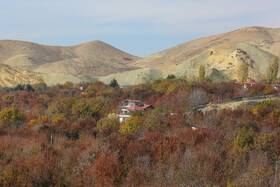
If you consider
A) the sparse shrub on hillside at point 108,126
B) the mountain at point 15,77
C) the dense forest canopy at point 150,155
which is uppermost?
the mountain at point 15,77

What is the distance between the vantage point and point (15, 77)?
128875mm

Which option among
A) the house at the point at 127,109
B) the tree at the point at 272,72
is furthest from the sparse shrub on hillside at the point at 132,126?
the tree at the point at 272,72

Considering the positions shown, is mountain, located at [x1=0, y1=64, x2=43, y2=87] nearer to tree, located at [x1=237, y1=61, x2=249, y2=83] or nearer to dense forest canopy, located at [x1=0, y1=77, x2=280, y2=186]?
tree, located at [x1=237, y1=61, x2=249, y2=83]

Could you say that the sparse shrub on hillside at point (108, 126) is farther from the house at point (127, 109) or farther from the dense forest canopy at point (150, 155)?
the house at point (127, 109)

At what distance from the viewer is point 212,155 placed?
20719 mm

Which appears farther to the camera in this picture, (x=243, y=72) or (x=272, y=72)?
(x=243, y=72)

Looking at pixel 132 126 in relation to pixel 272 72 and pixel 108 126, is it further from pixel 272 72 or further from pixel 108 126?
pixel 272 72

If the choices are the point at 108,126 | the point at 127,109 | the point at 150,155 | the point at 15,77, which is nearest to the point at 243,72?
the point at 127,109

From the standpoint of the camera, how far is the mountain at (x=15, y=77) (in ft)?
411

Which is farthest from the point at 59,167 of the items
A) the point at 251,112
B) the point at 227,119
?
the point at 251,112

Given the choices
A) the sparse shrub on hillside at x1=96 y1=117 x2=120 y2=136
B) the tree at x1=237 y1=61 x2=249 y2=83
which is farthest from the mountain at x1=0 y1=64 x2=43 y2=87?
the sparse shrub on hillside at x1=96 y1=117 x2=120 y2=136

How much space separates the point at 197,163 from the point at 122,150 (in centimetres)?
632

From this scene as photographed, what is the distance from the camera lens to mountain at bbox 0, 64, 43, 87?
12525 centimetres

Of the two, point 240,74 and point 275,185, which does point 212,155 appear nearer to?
point 275,185
